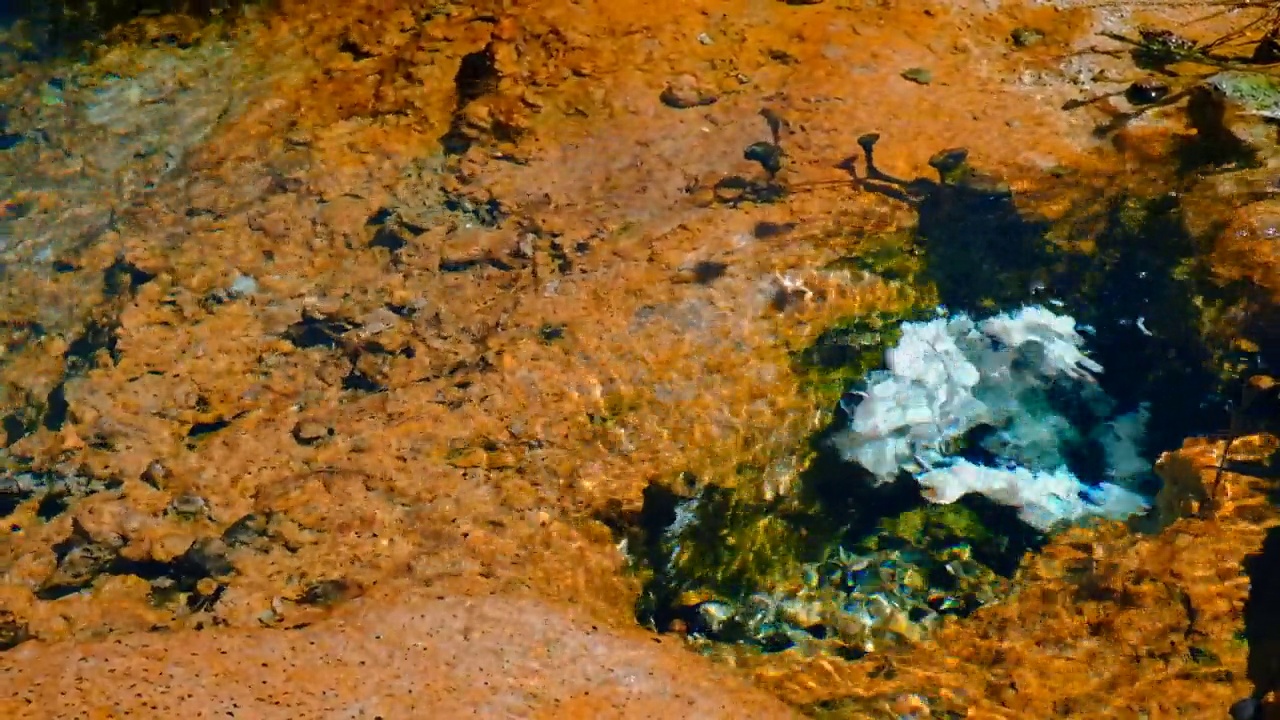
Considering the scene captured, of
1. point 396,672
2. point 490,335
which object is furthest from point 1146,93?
point 396,672

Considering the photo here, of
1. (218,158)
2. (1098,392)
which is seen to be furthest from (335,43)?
(1098,392)

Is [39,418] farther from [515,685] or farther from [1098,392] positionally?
[1098,392]

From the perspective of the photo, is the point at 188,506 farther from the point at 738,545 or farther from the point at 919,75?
the point at 919,75

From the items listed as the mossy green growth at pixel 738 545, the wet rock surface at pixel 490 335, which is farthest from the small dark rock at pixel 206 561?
the mossy green growth at pixel 738 545

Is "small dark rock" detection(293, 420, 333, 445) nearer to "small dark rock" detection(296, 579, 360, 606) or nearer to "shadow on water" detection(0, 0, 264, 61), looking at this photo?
"small dark rock" detection(296, 579, 360, 606)

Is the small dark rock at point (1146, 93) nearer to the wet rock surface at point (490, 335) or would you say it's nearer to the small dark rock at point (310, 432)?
the wet rock surface at point (490, 335)

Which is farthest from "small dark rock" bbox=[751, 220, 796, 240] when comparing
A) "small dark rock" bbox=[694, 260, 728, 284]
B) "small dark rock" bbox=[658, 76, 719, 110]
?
"small dark rock" bbox=[658, 76, 719, 110]
